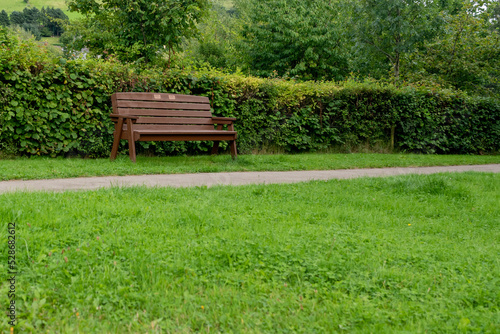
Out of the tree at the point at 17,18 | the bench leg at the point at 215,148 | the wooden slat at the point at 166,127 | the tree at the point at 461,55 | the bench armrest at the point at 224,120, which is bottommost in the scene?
the bench leg at the point at 215,148

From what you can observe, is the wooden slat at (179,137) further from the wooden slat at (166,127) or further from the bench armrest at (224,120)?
the wooden slat at (166,127)

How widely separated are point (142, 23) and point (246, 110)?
542 cm

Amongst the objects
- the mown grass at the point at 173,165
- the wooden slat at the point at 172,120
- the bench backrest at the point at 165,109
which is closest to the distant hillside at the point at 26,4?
the bench backrest at the point at 165,109

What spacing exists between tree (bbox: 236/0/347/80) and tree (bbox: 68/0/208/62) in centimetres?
1069

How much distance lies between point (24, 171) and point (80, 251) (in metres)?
3.70

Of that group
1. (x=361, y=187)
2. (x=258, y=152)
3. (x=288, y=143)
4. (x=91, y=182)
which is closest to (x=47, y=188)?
(x=91, y=182)

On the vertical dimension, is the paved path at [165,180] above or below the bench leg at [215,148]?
below

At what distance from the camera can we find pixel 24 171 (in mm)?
5602

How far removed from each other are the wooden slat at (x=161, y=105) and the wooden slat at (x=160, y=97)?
76 mm

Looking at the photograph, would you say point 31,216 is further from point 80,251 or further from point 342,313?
point 342,313

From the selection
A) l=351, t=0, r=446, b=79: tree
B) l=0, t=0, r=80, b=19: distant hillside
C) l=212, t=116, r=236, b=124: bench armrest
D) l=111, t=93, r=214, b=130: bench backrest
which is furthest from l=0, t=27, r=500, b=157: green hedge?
l=0, t=0, r=80, b=19: distant hillside

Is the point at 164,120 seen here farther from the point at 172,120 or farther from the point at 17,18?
the point at 17,18

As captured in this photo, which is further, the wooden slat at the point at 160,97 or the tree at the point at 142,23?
the tree at the point at 142,23

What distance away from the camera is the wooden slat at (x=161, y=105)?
24.9ft
